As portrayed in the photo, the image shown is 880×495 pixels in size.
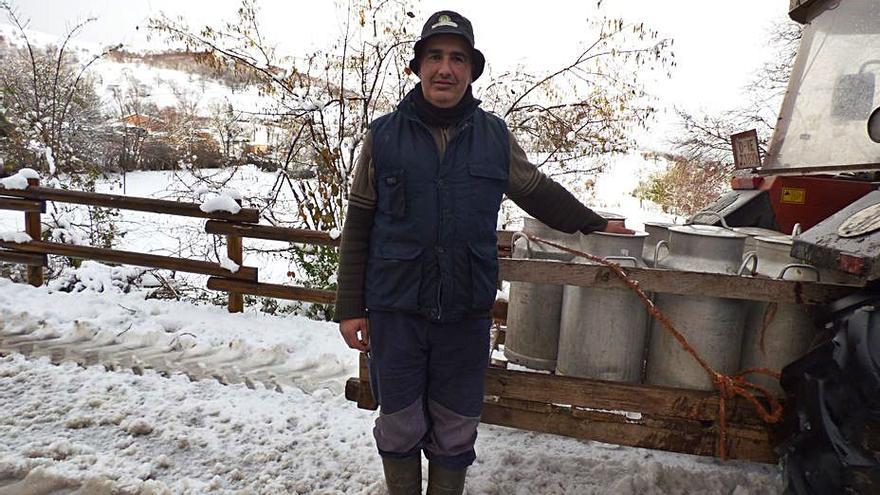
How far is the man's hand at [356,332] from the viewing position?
2268 millimetres

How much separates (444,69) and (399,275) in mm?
797

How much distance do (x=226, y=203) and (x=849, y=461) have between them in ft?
16.7

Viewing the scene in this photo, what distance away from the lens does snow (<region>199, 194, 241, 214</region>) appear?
213 inches

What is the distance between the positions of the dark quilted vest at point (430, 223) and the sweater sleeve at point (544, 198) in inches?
7.5

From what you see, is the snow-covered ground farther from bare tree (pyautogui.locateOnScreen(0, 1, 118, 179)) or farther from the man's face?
bare tree (pyautogui.locateOnScreen(0, 1, 118, 179))

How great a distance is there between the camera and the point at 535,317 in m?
2.71

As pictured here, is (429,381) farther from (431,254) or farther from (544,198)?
(544,198)

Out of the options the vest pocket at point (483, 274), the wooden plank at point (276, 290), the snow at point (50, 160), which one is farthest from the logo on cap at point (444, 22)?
the snow at point (50, 160)

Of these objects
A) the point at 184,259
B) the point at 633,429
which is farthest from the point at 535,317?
the point at 184,259

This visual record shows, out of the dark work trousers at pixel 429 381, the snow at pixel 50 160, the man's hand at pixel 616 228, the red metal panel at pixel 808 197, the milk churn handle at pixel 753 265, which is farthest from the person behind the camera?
the snow at pixel 50 160

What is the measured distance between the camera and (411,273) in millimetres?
2125

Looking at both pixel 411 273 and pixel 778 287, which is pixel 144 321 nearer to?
pixel 411 273

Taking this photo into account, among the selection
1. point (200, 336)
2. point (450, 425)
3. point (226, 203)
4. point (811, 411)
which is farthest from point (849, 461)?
point (226, 203)

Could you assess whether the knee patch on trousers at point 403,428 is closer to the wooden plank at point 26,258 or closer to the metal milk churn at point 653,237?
the metal milk churn at point 653,237
